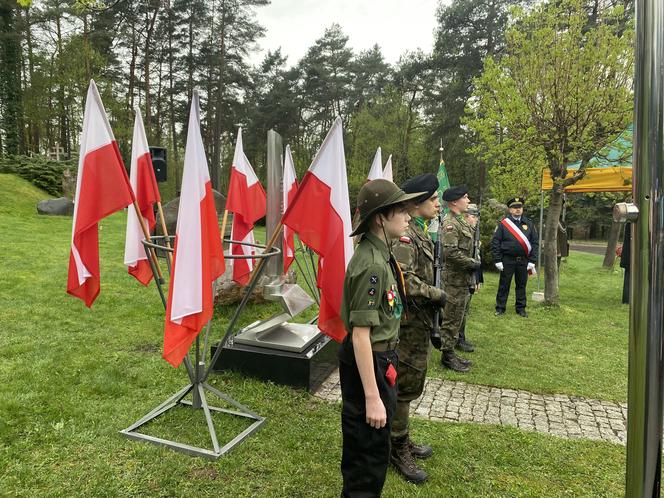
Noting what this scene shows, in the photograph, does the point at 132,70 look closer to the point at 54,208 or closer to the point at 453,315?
the point at 54,208

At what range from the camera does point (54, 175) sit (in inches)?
840

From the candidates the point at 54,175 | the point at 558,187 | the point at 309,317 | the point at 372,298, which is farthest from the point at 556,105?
the point at 54,175

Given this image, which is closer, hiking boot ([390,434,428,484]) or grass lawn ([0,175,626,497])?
grass lawn ([0,175,626,497])

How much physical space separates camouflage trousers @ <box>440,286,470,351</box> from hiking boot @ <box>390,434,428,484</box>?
7.86 feet

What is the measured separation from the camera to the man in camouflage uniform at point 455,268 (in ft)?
18.3

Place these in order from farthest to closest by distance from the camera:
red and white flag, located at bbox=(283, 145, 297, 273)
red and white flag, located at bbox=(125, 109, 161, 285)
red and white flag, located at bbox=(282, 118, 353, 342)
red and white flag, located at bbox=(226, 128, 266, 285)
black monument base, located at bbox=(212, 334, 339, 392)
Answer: red and white flag, located at bbox=(283, 145, 297, 273) → red and white flag, located at bbox=(226, 128, 266, 285) → black monument base, located at bbox=(212, 334, 339, 392) → red and white flag, located at bbox=(125, 109, 161, 285) → red and white flag, located at bbox=(282, 118, 353, 342)

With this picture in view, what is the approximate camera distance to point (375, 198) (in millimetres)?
2486

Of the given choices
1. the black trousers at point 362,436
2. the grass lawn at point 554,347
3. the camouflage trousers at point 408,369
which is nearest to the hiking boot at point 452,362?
the grass lawn at point 554,347

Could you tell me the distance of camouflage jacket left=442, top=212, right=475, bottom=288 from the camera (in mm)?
5695

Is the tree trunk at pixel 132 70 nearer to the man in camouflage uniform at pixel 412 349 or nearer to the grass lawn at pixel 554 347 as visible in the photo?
the grass lawn at pixel 554 347

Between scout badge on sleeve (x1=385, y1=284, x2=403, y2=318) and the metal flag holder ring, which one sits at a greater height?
scout badge on sleeve (x1=385, y1=284, x2=403, y2=318)

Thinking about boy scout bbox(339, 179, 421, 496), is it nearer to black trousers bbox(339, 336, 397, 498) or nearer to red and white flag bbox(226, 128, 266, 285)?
black trousers bbox(339, 336, 397, 498)

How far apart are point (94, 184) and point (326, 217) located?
1.69m

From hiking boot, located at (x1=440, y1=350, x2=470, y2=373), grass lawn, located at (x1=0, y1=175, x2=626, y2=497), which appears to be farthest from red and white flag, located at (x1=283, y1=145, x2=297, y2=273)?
hiking boot, located at (x1=440, y1=350, x2=470, y2=373)
